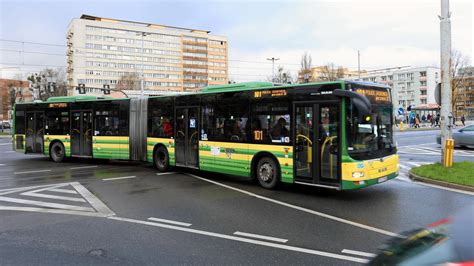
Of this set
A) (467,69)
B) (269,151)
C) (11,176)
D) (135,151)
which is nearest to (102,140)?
(135,151)

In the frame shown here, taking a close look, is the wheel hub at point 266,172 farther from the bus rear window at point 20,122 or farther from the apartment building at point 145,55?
the apartment building at point 145,55

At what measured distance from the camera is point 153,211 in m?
8.18

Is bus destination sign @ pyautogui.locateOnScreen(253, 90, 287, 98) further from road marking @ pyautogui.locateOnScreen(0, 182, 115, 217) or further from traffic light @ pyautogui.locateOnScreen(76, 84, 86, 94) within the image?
traffic light @ pyautogui.locateOnScreen(76, 84, 86, 94)

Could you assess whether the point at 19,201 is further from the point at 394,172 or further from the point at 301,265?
the point at 394,172

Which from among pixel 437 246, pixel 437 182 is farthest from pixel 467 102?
pixel 437 246

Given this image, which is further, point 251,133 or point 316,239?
point 251,133

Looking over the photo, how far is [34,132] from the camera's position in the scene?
19.5 metres

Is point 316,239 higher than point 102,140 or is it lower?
lower

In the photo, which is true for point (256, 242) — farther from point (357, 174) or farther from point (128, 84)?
point (128, 84)

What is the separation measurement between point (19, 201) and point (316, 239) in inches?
292

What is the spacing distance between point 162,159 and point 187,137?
2021mm

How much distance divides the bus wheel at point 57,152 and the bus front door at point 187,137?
767 centimetres

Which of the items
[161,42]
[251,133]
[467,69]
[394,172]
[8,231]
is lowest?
[8,231]

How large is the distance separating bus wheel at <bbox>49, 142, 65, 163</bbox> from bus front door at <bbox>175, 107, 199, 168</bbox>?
25.2 ft
